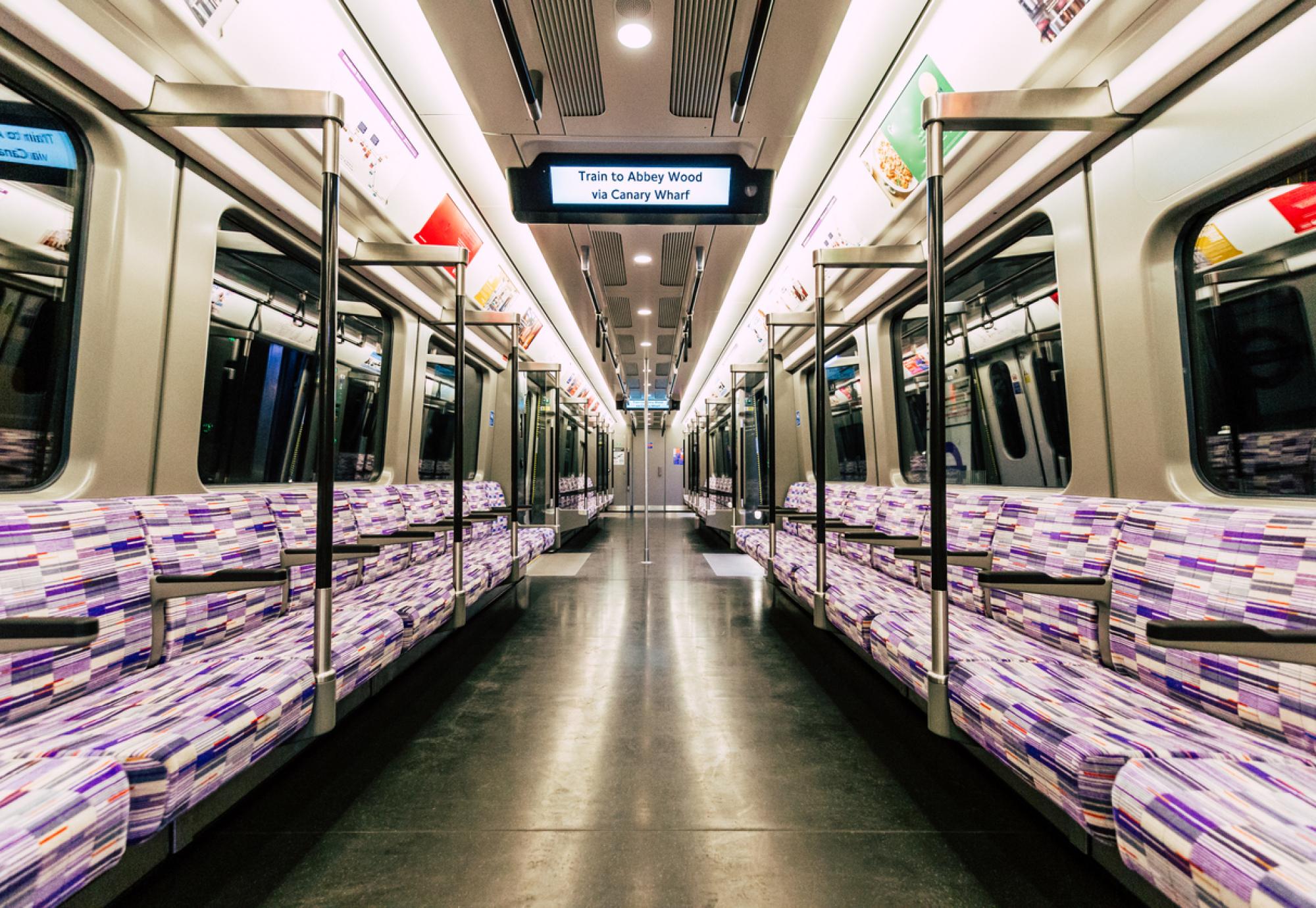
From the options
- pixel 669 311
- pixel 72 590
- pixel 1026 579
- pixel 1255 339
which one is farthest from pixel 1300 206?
pixel 669 311

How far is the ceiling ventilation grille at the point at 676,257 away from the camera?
5.21 meters

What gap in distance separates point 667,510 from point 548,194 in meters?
14.6

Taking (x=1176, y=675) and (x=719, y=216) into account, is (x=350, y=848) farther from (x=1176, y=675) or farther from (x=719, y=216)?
(x=719, y=216)

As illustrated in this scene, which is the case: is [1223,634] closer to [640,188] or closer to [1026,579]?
[1026,579]

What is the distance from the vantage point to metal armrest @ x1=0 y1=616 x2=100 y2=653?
102cm

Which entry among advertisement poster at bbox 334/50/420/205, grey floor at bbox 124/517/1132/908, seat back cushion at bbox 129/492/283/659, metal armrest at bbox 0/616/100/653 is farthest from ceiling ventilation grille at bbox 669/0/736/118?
grey floor at bbox 124/517/1132/908

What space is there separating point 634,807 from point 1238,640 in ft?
4.99

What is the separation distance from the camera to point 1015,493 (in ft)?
9.58

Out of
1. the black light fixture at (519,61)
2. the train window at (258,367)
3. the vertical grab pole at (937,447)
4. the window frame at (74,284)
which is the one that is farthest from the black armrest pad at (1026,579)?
the window frame at (74,284)

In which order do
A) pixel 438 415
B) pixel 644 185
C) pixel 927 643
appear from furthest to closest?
1. pixel 438 415
2. pixel 644 185
3. pixel 927 643

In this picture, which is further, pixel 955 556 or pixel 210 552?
pixel 210 552

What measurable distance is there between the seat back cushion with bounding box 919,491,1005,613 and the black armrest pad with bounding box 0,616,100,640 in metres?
2.65

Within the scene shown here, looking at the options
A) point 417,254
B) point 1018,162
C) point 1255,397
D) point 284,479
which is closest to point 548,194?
point 417,254

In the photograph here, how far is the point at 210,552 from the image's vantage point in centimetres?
206
